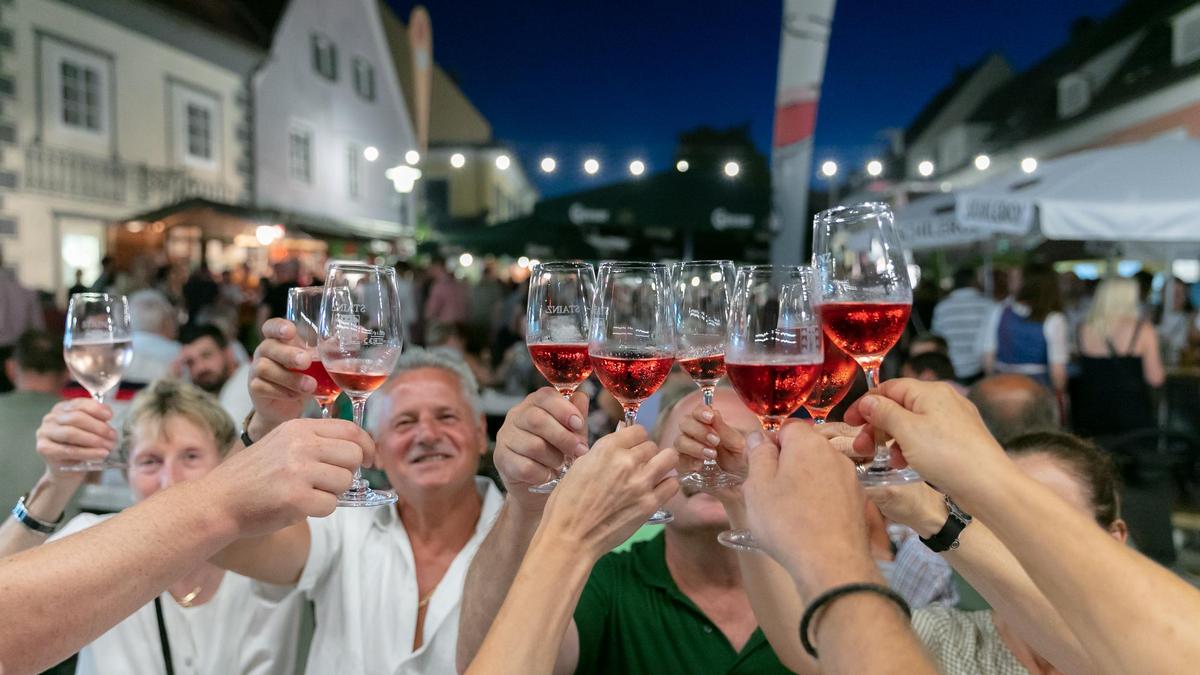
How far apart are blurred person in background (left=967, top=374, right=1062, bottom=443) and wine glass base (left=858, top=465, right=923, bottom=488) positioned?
2.23 metres

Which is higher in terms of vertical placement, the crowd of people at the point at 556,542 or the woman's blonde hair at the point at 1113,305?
the woman's blonde hair at the point at 1113,305

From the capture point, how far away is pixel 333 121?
22.0 m

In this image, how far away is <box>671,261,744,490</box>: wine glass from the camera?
5.13ft

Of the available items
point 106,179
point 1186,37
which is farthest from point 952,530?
point 1186,37

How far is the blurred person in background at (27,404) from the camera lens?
3.15m

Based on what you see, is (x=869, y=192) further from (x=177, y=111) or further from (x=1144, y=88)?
(x=177, y=111)

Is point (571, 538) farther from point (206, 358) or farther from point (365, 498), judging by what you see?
point (206, 358)

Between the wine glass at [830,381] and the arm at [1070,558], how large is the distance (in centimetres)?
43

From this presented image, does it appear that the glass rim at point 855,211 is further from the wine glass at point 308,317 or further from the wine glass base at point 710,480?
the wine glass at point 308,317

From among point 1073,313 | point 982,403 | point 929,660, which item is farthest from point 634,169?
point 929,660

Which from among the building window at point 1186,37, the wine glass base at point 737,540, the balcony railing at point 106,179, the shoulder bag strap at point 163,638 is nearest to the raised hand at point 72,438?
the shoulder bag strap at point 163,638

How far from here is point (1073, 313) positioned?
7.95 meters

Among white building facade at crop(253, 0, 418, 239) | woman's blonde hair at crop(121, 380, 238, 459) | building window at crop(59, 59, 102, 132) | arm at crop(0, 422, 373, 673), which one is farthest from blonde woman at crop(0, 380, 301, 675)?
white building facade at crop(253, 0, 418, 239)

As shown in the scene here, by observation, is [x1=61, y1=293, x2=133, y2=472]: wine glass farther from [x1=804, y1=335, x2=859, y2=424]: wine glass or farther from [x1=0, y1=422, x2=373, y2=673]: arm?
[x1=804, y1=335, x2=859, y2=424]: wine glass
